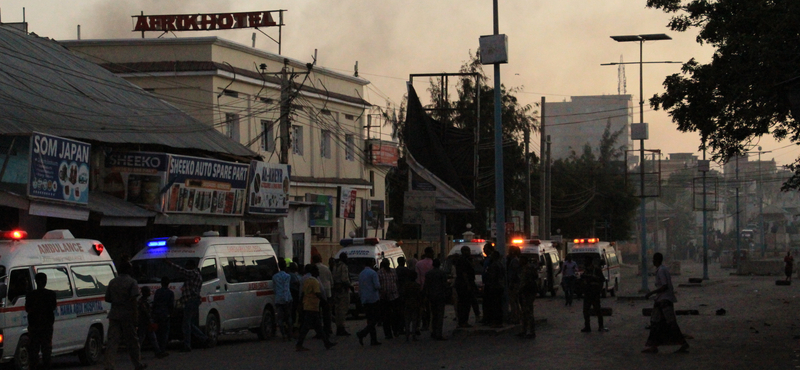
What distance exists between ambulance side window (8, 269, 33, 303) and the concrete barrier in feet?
194

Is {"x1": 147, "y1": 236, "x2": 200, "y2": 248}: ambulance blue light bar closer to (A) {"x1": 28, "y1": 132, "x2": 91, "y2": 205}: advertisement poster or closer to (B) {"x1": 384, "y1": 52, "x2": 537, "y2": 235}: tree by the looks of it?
(A) {"x1": 28, "y1": 132, "x2": 91, "y2": 205}: advertisement poster

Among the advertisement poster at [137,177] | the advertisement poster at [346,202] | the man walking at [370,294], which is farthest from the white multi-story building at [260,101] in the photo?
the man walking at [370,294]

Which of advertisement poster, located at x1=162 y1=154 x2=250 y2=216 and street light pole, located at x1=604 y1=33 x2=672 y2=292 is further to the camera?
street light pole, located at x1=604 y1=33 x2=672 y2=292

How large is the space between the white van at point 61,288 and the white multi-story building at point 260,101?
15523mm

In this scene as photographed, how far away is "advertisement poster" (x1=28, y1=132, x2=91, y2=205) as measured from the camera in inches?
850

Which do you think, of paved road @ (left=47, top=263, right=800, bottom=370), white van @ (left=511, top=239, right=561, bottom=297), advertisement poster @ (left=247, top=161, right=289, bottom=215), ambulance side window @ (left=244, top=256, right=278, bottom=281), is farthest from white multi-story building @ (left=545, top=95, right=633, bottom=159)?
ambulance side window @ (left=244, top=256, right=278, bottom=281)

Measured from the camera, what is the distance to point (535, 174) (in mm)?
73438

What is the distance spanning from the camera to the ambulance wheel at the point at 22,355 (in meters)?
15.4

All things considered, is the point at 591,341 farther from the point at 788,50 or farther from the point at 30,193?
the point at 30,193

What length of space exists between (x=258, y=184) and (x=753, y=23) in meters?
18.2

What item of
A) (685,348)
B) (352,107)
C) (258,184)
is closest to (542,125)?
(352,107)

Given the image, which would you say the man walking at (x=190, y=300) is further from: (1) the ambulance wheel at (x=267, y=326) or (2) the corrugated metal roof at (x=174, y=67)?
(2) the corrugated metal roof at (x=174, y=67)

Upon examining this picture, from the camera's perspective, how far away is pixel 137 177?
27.3 m

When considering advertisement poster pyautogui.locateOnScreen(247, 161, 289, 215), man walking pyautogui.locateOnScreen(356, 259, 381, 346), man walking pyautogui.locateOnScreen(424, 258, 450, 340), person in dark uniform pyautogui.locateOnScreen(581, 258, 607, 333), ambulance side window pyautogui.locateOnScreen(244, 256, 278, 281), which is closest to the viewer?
man walking pyautogui.locateOnScreen(356, 259, 381, 346)
